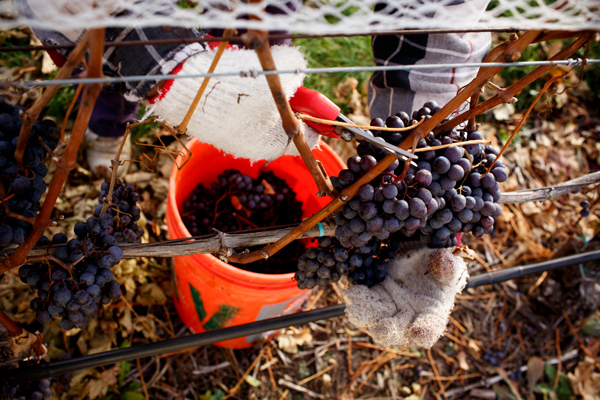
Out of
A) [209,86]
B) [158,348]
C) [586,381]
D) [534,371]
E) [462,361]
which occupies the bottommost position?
[586,381]

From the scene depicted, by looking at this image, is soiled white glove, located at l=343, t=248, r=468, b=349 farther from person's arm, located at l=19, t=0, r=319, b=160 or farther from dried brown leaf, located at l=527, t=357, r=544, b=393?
dried brown leaf, located at l=527, t=357, r=544, b=393

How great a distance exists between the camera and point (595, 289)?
6.53ft

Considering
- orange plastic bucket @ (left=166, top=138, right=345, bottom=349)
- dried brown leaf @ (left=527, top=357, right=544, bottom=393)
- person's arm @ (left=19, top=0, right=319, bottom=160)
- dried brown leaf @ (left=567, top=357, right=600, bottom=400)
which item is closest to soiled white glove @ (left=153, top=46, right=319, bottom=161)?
person's arm @ (left=19, top=0, right=319, bottom=160)

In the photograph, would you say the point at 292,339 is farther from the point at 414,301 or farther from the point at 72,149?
the point at 72,149

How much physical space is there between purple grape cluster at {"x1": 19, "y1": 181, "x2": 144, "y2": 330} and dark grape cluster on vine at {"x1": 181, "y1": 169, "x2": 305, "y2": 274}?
56 centimetres

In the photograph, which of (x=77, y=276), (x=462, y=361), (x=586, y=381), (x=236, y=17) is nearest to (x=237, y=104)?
(x=236, y=17)

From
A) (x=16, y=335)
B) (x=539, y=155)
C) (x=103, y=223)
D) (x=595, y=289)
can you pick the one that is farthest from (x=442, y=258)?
(x=539, y=155)

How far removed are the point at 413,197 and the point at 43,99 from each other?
0.70 m

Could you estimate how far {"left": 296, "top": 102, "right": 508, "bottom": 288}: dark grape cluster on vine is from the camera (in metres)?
0.81

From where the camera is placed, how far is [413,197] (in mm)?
817

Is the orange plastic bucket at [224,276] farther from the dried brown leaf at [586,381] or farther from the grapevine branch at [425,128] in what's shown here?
the dried brown leaf at [586,381]

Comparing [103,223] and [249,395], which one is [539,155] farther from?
[103,223]

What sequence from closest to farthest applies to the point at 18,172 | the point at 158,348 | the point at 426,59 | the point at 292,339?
the point at 18,172, the point at 158,348, the point at 426,59, the point at 292,339

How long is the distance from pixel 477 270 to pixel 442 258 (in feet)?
4.32
